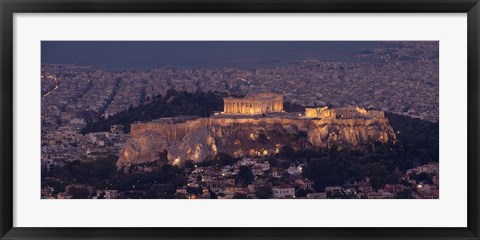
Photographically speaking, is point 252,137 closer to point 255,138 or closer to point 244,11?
point 255,138

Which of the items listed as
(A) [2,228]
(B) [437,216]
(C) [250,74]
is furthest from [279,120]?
(A) [2,228]

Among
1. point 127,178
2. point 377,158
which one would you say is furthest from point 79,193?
point 377,158

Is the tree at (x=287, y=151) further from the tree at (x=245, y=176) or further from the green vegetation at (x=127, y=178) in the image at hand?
the green vegetation at (x=127, y=178)

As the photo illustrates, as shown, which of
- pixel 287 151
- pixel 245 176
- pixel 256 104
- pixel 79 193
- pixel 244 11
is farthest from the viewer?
pixel 256 104

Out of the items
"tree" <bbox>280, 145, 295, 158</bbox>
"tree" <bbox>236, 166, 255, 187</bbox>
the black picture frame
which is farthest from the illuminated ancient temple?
the black picture frame

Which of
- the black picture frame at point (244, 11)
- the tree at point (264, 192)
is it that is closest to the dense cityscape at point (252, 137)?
the tree at point (264, 192)

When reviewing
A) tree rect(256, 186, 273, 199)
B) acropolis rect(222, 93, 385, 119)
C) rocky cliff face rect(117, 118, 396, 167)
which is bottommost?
tree rect(256, 186, 273, 199)

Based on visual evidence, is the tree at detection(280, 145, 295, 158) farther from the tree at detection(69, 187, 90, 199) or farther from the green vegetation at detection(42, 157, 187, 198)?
the tree at detection(69, 187, 90, 199)
